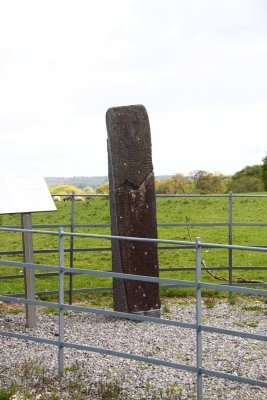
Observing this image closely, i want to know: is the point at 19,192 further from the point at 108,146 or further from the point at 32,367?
the point at 32,367

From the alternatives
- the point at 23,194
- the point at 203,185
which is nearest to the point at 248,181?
the point at 203,185

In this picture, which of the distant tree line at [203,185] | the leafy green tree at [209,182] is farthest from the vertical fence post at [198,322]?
the leafy green tree at [209,182]

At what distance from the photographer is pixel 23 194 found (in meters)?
11.1

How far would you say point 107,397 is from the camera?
24.5 feet

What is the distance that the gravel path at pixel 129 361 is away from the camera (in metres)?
7.70

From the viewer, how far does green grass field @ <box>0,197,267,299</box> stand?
16.9m

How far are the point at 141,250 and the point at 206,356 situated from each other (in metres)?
2.58

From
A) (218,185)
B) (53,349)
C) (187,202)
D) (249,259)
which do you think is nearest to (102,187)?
(218,185)

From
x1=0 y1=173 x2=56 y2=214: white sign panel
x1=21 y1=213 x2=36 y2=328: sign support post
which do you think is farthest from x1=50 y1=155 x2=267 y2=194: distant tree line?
x1=21 y1=213 x2=36 y2=328: sign support post

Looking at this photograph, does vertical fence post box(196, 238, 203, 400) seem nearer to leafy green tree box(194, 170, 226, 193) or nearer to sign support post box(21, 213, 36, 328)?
sign support post box(21, 213, 36, 328)

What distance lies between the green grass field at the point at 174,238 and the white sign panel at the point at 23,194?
325 cm

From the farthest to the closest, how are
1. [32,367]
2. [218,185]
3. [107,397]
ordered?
1. [218,185]
2. [32,367]
3. [107,397]

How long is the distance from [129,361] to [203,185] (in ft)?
104

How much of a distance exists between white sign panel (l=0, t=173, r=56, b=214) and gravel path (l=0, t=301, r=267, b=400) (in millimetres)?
1677
